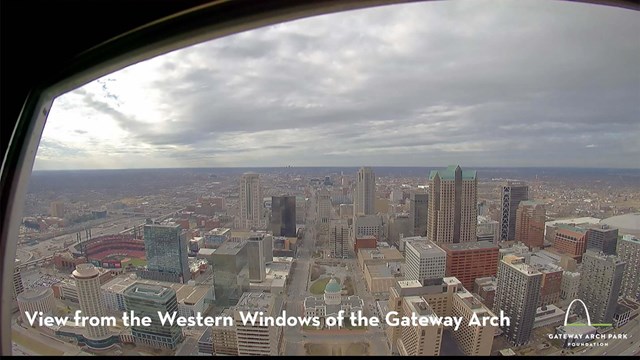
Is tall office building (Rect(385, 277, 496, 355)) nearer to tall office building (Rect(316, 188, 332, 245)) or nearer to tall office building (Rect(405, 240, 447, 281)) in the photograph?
tall office building (Rect(405, 240, 447, 281))

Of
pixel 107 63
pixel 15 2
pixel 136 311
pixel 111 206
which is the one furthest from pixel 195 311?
Answer: pixel 15 2

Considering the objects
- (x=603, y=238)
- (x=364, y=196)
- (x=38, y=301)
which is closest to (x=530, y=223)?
(x=603, y=238)

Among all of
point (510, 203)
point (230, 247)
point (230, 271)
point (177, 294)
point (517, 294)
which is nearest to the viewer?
point (177, 294)

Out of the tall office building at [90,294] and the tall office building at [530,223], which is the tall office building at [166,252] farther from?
the tall office building at [530,223]

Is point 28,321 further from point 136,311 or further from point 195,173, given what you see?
point 195,173

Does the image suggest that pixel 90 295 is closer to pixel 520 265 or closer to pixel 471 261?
pixel 471 261
